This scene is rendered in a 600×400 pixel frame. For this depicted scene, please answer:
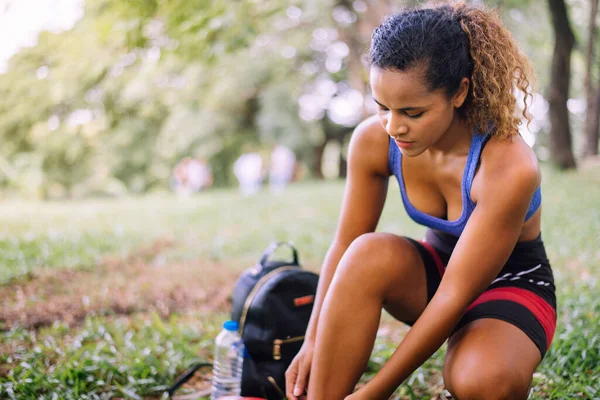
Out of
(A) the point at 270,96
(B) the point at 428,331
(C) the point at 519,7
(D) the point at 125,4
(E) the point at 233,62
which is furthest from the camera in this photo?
(A) the point at 270,96

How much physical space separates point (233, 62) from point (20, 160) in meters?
6.24

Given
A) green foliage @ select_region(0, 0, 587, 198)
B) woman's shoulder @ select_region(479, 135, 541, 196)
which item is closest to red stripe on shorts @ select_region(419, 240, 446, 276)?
woman's shoulder @ select_region(479, 135, 541, 196)

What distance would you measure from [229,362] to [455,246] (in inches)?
48.0

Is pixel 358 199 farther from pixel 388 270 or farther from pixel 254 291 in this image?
pixel 254 291

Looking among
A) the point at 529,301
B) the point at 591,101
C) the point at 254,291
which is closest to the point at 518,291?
the point at 529,301

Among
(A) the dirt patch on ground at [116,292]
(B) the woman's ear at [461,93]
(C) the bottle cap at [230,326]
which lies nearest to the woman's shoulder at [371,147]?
(B) the woman's ear at [461,93]

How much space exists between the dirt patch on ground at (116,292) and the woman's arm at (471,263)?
224 cm

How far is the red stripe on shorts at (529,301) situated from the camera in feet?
6.09

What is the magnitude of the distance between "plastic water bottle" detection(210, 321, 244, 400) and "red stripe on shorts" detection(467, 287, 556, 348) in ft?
3.48

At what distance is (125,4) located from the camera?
3795 millimetres

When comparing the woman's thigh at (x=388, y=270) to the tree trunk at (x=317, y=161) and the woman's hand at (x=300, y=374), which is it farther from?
the tree trunk at (x=317, y=161)

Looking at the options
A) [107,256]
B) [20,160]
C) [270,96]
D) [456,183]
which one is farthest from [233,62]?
[456,183]

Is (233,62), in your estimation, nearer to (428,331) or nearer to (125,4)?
(125,4)

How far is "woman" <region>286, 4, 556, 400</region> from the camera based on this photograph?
1.68m
